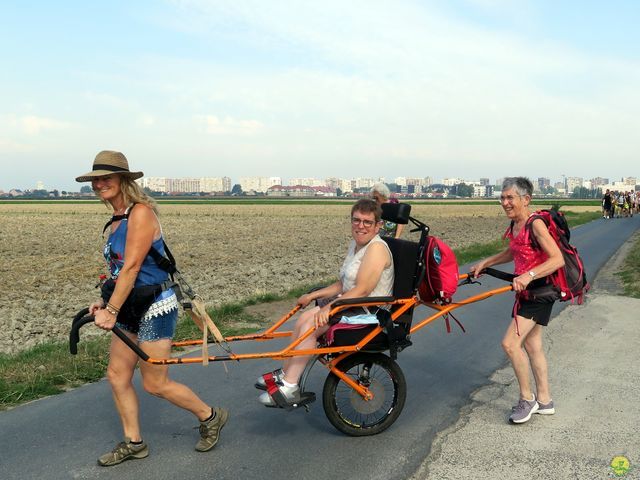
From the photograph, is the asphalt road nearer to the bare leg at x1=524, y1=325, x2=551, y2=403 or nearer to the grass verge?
the grass verge

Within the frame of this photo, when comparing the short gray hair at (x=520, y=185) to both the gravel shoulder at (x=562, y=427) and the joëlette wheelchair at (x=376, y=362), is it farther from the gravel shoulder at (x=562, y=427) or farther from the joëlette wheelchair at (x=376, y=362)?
the gravel shoulder at (x=562, y=427)

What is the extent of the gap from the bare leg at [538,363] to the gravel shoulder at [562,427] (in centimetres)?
18

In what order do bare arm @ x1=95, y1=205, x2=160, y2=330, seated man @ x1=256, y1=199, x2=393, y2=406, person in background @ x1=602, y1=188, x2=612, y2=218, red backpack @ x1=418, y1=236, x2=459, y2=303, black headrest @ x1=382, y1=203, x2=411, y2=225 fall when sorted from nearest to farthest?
bare arm @ x1=95, y1=205, x2=160, y2=330 → seated man @ x1=256, y1=199, x2=393, y2=406 → red backpack @ x1=418, y1=236, x2=459, y2=303 → black headrest @ x1=382, y1=203, x2=411, y2=225 → person in background @ x1=602, y1=188, x2=612, y2=218

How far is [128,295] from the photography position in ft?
13.7

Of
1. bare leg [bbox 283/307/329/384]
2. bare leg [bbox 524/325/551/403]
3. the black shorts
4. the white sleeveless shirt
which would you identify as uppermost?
the white sleeveless shirt

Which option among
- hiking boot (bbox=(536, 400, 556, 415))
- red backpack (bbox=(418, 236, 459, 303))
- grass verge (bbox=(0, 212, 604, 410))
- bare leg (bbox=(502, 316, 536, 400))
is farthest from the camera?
grass verge (bbox=(0, 212, 604, 410))

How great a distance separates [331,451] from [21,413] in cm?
251

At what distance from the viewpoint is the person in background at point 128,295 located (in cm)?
410

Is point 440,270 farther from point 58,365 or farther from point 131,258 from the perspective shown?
point 58,365

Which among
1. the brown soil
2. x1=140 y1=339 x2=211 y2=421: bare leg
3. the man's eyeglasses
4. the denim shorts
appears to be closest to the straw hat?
the denim shorts

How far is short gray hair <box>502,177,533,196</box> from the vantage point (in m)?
5.27

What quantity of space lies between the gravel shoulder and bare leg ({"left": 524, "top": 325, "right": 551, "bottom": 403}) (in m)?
0.18

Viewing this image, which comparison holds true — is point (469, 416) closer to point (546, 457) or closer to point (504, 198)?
point (546, 457)

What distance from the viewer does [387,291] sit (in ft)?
16.3
